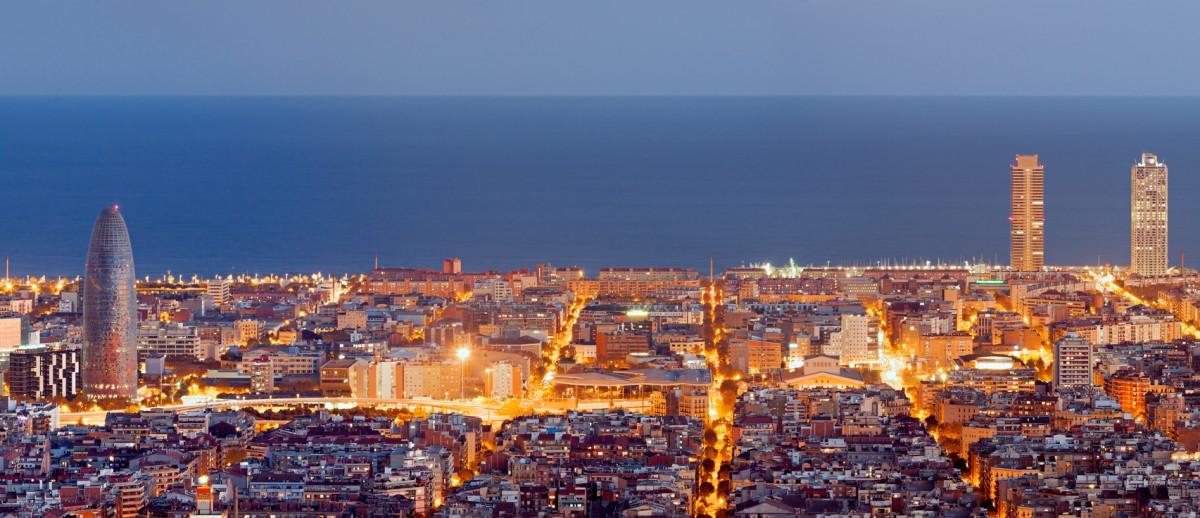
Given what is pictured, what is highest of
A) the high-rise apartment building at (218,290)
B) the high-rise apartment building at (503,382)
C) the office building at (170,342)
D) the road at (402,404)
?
the high-rise apartment building at (218,290)

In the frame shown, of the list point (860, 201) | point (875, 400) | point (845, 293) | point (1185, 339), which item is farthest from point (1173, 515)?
point (860, 201)

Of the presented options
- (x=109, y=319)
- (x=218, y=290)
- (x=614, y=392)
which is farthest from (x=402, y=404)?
(x=218, y=290)

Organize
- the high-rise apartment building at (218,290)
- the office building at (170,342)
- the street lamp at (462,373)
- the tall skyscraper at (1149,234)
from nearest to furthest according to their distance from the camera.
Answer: the street lamp at (462,373) → the office building at (170,342) → the high-rise apartment building at (218,290) → the tall skyscraper at (1149,234)

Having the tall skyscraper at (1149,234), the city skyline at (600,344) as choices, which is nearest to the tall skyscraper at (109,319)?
the city skyline at (600,344)

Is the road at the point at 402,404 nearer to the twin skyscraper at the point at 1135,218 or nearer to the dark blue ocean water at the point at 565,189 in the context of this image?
the twin skyscraper at the point at 1135,218

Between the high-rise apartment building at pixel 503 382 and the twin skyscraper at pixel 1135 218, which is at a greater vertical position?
the twin skyscraper at pixel 1135 218

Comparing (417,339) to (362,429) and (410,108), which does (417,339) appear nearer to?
(362,429)

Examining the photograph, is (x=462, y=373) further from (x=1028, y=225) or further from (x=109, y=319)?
(x=1028, y=225)
